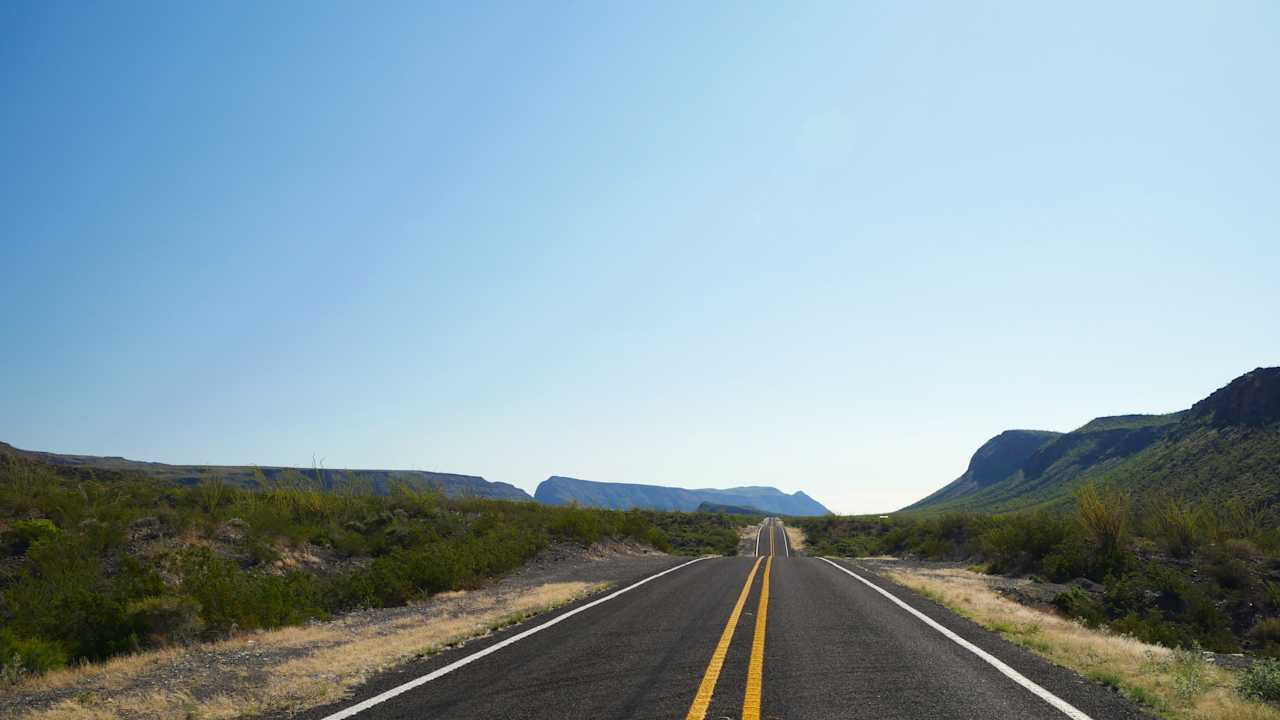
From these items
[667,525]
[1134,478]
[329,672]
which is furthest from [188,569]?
[1134,478]

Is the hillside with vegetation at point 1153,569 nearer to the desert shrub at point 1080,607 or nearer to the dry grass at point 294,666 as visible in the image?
the desert shrub at point 1080,607

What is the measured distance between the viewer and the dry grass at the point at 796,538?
196 feet

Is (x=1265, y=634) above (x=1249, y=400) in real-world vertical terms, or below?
below

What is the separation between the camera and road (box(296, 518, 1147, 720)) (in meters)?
6.34

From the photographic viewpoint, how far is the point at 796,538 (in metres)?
70.2

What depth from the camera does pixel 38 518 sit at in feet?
59.0

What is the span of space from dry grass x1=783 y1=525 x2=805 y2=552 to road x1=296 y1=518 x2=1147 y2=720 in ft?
156

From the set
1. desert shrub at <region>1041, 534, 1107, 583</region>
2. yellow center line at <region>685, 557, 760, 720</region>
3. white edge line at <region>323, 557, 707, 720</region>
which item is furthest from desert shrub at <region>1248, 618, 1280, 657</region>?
white edge line at <region>323, 557, 707, 720</region>

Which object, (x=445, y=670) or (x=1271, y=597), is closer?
(x=445, y=670)

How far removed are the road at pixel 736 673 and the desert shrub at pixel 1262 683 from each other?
4.64 ft

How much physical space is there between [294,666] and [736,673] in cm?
571

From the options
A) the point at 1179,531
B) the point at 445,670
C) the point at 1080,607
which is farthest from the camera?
the point at 1179,531

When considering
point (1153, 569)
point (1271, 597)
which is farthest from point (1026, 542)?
point (1271, 597)

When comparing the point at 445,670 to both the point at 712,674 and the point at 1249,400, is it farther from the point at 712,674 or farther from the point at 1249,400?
the point at 1249,400
